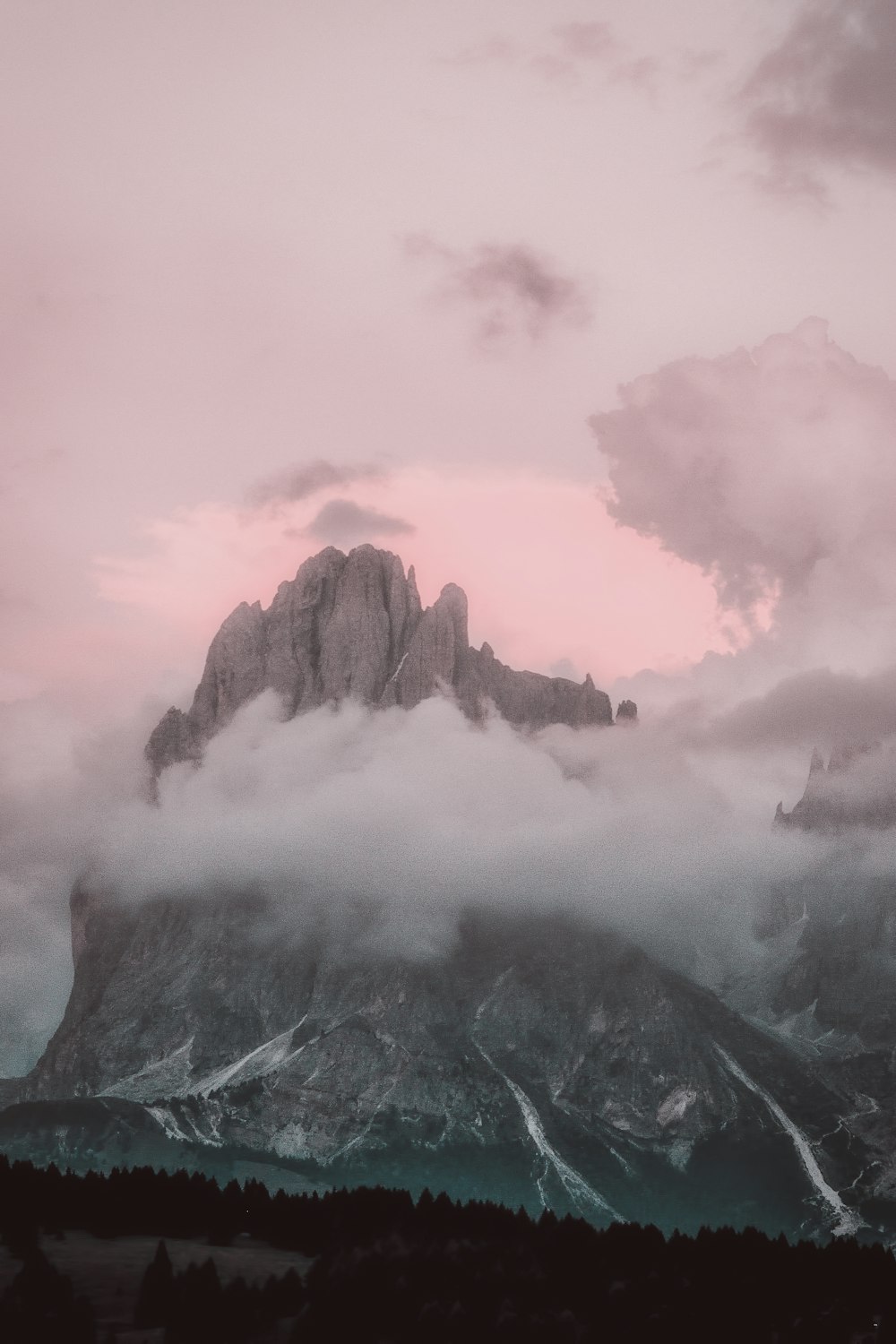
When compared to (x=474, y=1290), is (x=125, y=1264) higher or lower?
lower

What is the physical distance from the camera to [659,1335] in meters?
163

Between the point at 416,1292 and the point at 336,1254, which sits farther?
the point at 336,1254

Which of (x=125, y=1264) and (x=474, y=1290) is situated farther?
(x=125, y=1264)

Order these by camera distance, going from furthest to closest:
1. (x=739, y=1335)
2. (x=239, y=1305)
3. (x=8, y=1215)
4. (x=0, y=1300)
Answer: (x=8, y=1215) → (x=739, y=1335) → (x=239, y=1305) → (x=0, y=1300)

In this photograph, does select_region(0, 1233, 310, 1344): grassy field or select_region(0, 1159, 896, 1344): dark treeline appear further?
select_region(0, 1233, 310, 1344): grassy field

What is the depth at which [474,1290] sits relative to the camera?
165 m

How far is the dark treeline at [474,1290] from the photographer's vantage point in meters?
154

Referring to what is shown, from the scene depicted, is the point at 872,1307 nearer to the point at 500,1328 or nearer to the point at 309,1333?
the point at 500,1328

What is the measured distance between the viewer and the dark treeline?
506 ft

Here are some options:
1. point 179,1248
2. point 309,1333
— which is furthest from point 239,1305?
point 179,1248

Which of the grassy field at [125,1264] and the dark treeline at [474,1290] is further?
the grassy field at [125,1264]

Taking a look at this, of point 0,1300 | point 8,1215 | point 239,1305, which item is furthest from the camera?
point 8,1215

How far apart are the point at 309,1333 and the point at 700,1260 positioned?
57599 millimetres

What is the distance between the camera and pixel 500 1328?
15525cm
